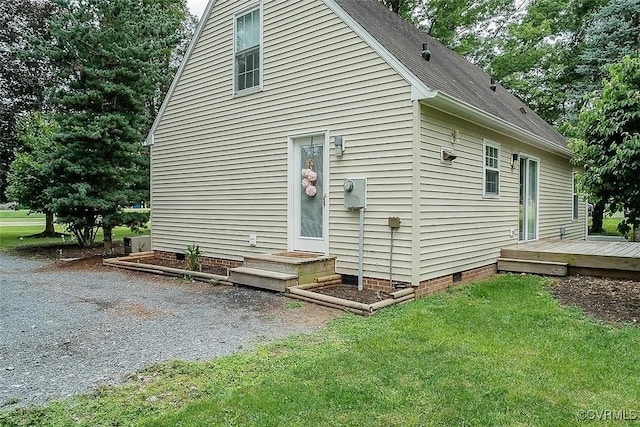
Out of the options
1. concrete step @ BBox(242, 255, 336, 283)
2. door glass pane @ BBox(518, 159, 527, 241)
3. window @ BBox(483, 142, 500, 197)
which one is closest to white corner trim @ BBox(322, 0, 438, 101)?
window @ BBox(483, 142, 500, 197)

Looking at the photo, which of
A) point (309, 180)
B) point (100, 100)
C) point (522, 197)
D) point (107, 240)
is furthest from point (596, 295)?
point (100, 100)

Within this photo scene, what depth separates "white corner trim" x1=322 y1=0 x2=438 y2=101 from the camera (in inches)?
222

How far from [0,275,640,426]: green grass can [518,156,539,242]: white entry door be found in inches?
205

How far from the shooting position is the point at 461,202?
6895 mm

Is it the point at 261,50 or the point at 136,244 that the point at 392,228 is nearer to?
the point at 261,50

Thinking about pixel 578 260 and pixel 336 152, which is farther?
pixel 578 260

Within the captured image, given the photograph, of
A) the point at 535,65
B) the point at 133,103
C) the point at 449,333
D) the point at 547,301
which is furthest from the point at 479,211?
the point at 535,65

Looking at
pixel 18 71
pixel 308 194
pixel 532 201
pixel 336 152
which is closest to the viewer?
pixel 336 152

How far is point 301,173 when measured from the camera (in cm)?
720

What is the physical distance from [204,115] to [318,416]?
7.60 metres

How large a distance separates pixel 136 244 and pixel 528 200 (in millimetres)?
9408

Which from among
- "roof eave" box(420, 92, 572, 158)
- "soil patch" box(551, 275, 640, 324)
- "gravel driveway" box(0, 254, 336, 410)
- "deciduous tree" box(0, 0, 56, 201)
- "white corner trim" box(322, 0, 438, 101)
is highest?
"deciduous tree" box(0, 0, 56, 201)

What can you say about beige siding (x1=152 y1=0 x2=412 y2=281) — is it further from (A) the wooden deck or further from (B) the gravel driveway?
(A) the wooden deck

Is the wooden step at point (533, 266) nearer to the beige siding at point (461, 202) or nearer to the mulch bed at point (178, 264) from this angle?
the beige siding at point (461, 202)
